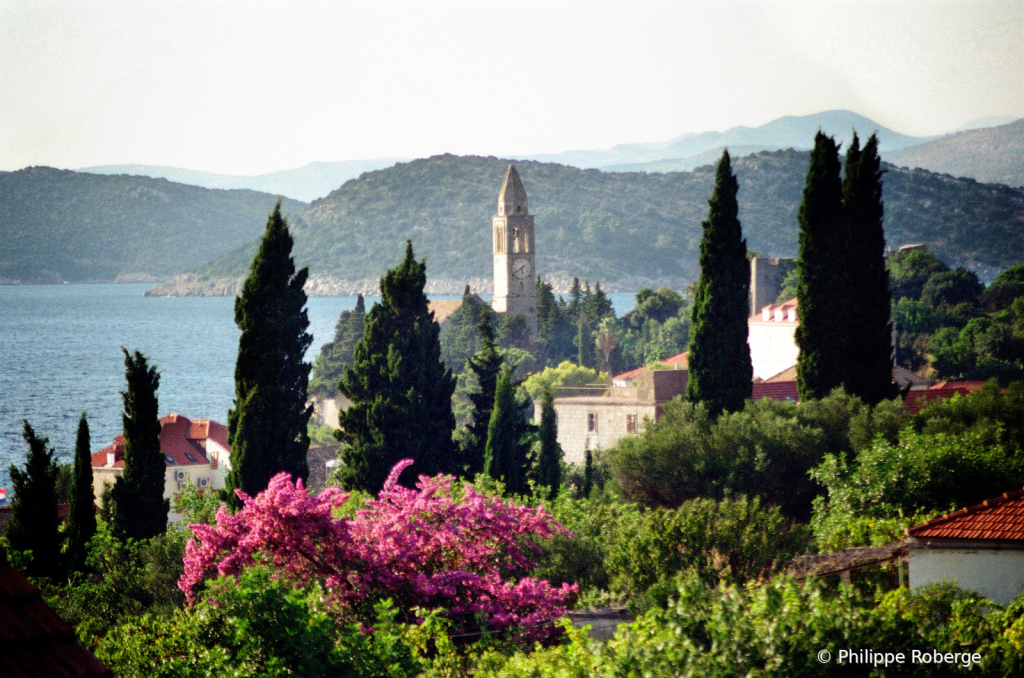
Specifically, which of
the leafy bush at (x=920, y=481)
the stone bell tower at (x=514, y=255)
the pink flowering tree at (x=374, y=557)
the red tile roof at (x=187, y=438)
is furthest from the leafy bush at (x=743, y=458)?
the stone bell tower at (x=514, y=255)

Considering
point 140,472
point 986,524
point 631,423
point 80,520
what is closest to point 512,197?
point 631,423

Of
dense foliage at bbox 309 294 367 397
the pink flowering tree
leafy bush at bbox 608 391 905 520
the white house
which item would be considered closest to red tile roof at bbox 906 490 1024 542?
the white house

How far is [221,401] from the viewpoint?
112562 mm

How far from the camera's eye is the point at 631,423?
54.1 meters

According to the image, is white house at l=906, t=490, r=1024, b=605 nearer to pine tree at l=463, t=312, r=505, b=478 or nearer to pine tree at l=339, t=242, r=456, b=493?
pine tree at l=339, t=242, r=456, b=493

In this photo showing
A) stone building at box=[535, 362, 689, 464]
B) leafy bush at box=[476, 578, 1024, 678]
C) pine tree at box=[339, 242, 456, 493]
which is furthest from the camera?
stone building at box=[535, 362, 689, 464]

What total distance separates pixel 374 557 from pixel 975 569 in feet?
23.9

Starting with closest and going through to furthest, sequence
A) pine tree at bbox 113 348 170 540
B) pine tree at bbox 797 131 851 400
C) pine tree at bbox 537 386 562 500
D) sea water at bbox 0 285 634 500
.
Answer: pine tree at bbox 113 348 170 540, pine tree at bbox 797 131 851 400, pine tree at bbox 537 386 562 500, sea water at bbox 0 285 634 500

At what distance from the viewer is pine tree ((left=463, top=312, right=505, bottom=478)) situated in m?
34.3

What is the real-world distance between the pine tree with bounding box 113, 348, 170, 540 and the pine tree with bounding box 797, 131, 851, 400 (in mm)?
15447

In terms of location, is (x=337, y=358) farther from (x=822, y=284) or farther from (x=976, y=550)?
(x=976, y=550)

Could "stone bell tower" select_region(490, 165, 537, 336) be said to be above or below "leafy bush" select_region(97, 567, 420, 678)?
above

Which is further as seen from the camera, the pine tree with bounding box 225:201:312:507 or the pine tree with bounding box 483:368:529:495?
the pine tree with bounding box 483:368:529:495

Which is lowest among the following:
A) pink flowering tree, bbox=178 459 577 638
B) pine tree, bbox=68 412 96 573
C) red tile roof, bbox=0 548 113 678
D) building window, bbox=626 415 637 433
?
building window, bbox=626 415 637 433
